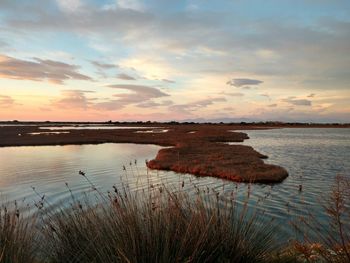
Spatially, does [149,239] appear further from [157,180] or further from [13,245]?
[157,180]

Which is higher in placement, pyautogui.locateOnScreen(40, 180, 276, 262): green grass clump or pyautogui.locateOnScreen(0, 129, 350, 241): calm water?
pyautogui.locateOnScreen(40, 180, 276, 262): green grass clump

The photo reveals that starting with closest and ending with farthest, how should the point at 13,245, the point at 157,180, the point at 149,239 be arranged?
the point at 149,239 < the point at 13,245 < the point at 157,180

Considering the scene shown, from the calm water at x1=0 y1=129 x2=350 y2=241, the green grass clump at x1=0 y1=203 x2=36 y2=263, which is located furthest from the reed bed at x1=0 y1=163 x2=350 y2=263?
the calm water at x1=0 y1=129 x2=350 y2=241

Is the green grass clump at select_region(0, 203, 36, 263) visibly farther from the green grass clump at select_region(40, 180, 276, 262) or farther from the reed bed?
the green grass clump at select_region(40, 180, 276, 262)

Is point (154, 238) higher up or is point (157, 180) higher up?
point (154, 238)

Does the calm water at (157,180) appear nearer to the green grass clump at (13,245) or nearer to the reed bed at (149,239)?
the reed bed at (149,239)

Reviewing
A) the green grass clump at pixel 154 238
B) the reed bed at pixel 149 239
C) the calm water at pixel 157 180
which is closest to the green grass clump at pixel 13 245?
the reed bed at pixel 149 239

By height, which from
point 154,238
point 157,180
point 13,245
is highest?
point 154,238

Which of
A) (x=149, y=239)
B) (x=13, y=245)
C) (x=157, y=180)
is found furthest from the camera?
(x=157, y=180)

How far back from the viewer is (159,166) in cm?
3047

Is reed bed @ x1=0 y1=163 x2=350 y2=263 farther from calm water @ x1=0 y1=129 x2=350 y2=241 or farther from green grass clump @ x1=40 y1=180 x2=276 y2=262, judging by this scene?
calm water @ x1=0 y1=129 x2=350 y2=241

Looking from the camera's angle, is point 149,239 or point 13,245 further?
point 13,245

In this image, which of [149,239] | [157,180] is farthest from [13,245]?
[157,180]

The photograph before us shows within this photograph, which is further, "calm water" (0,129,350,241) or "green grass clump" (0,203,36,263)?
"calm water" (0,129,350,241)
